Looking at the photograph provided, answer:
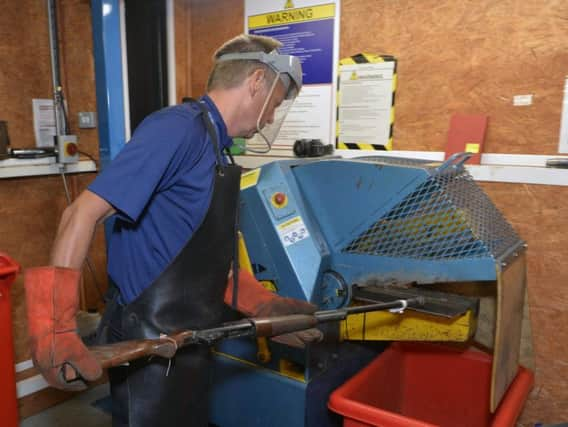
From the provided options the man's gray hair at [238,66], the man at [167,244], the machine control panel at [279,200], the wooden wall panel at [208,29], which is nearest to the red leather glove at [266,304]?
the man at [167,244]

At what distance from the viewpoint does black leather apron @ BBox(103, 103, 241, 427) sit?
1132 mm

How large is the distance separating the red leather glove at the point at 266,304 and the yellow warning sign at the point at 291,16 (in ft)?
4.30

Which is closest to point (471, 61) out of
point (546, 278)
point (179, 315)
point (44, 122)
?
point (546, 278)

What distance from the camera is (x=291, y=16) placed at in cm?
224

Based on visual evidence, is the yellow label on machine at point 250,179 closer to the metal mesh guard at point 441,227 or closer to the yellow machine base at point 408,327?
the metal mesh guard at point 441,227

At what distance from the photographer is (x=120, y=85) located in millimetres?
2018

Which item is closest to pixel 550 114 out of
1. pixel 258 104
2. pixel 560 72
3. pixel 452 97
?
pixel 560 72

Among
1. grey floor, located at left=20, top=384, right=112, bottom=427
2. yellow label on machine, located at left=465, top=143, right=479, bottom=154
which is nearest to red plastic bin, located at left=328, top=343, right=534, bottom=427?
yellow label on machine, located at left=465, top=143, right=479, bottom=154

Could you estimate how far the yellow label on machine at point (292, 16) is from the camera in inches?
83.7

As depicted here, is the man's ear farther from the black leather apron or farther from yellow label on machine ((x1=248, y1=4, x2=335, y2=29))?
yellow label on machine ((x1=248, y1=4, x2=335, y2=29))

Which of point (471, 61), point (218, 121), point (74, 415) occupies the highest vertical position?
point (471, 61)

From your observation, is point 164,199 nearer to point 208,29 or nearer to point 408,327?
point 408,327

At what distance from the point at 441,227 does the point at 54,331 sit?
0.94 metres

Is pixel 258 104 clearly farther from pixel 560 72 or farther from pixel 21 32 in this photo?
pixel 21 32
